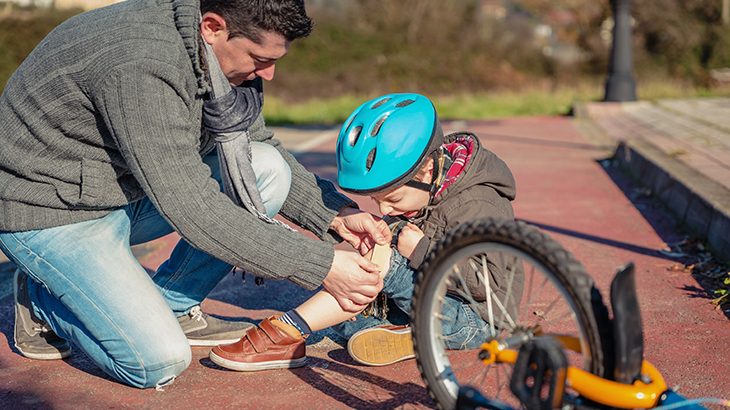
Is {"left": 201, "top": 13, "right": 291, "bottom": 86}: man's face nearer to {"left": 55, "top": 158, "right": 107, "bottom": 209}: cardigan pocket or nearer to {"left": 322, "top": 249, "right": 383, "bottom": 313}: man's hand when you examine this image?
{"left": 55, "top": 158, "right": 107, "bottom": 209}: cardigan pocket

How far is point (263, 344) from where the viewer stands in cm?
257

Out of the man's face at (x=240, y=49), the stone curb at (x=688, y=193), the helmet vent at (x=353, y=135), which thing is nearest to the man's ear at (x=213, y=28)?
the man's face at (x=240, y=49)

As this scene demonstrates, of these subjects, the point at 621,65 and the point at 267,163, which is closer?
the point at 267,163

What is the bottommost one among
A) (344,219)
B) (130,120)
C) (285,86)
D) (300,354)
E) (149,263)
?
(285,86)

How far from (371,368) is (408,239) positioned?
561 mm

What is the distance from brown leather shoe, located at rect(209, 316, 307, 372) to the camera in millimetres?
2566

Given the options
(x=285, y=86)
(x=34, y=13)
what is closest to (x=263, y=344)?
(x=285, y=86)

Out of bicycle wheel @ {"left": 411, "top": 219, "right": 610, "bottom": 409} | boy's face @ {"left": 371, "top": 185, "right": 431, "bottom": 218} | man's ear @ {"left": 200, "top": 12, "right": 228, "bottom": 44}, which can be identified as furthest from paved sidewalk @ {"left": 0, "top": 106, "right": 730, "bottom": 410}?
man's ear @ {"left": 200, "top": 12, "right": 228, "bottom": 44}

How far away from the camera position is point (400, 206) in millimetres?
2650

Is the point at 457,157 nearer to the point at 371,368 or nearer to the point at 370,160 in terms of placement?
the point at 370,160

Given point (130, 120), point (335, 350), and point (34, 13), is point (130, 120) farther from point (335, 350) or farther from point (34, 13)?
point (34, 13)

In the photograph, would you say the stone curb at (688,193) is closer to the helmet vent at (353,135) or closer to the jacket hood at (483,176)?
the jacket hood at (483,176)

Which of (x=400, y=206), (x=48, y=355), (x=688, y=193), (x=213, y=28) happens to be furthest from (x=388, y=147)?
(x=688, y=193)

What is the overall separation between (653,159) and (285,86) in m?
19.0
